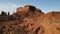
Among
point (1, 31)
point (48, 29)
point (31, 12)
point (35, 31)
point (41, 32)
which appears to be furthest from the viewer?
point (31, 12)

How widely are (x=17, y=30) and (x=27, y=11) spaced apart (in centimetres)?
2922

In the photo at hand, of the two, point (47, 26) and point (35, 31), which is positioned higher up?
point (47, 26)

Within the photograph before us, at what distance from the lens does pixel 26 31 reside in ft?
94.0

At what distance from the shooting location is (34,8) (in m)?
59.3

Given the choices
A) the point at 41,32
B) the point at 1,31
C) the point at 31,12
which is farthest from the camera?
the point at 31,12

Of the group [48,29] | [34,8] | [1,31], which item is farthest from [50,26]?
[34,8]

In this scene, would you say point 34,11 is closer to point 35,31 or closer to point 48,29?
point 35,31

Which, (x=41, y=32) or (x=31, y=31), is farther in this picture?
(x=31, y=31)

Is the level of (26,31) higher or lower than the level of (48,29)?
lower

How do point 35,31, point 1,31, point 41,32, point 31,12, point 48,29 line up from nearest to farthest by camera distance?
1. point 48,29
2. point 41,32
3. point 35,31
4. point 1,31
5. point 31,12

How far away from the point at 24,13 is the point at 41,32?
105 feet

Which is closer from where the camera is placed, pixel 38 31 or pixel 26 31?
pixel 38 31

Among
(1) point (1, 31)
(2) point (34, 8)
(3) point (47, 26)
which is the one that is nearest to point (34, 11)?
(2) point (34, 8)

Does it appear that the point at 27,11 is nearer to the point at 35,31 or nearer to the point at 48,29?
the point at 35,31
